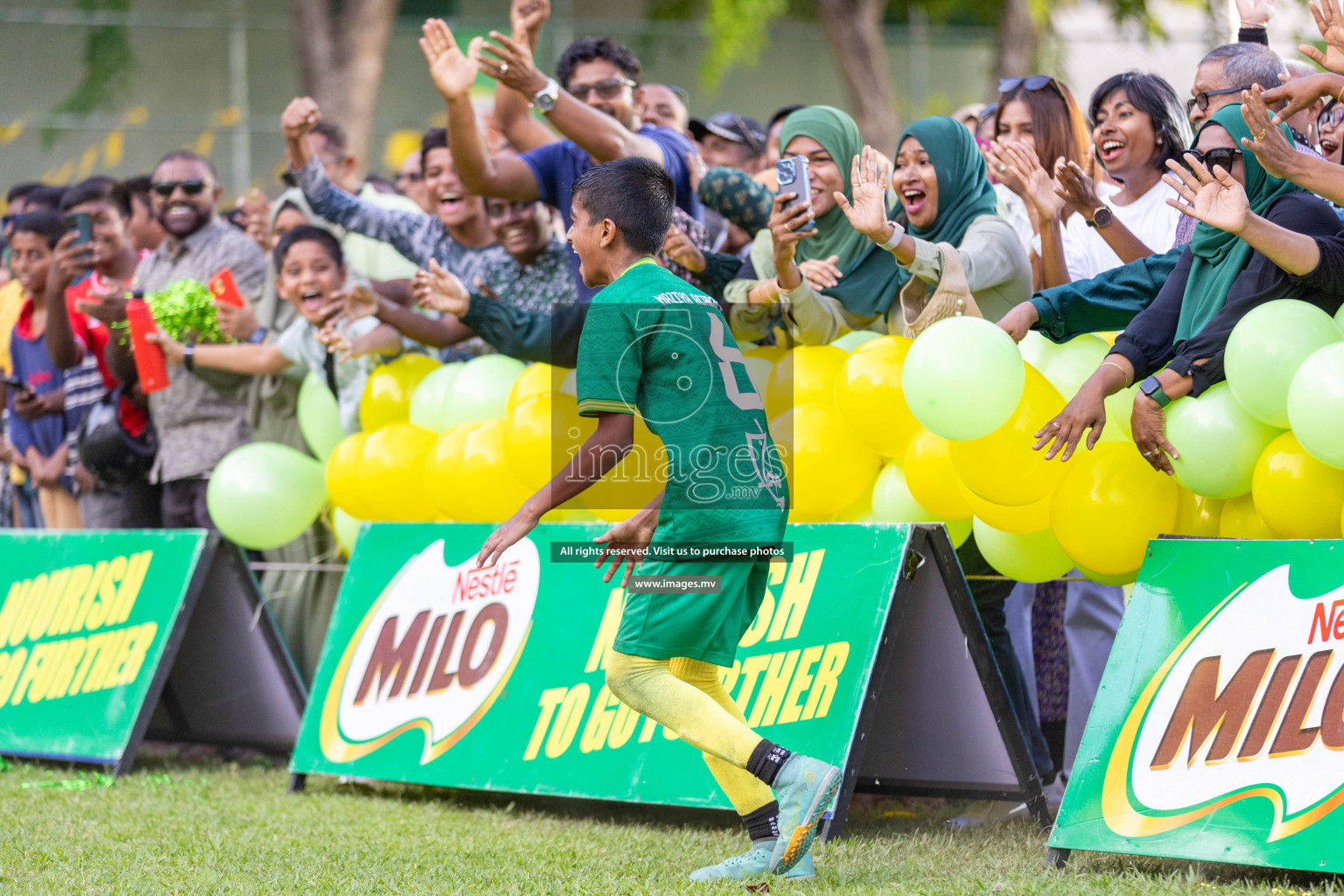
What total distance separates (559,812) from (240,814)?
1100mm

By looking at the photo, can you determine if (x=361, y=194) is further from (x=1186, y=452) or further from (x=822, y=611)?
Result: (x=1186, y=452)

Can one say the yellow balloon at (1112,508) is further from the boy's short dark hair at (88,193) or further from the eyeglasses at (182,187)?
the boy's short dark hair at (88,193)

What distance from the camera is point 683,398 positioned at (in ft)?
12.9

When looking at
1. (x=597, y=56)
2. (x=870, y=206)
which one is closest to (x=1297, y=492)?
(x=870, y=206)

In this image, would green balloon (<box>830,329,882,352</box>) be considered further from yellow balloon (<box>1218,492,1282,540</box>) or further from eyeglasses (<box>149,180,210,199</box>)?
eyeglasses (<box>149,180,210,199</box>)

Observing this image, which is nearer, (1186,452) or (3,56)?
(1186,452)

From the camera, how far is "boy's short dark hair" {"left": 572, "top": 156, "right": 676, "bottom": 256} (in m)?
3.96

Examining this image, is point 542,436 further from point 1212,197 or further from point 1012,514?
point 1212,197

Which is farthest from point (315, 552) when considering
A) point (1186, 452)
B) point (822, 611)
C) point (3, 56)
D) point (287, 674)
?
Result: point (3, 56)

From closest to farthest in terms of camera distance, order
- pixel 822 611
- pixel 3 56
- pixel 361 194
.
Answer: pixel 822 611 < pixel 361 194 < pixel 3 56

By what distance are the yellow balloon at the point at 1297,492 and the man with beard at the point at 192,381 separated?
4693mm

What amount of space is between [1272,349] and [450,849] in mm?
2761

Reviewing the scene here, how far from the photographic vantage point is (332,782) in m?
5.74

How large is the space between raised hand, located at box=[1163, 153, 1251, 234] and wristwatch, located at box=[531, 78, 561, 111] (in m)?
2.34
